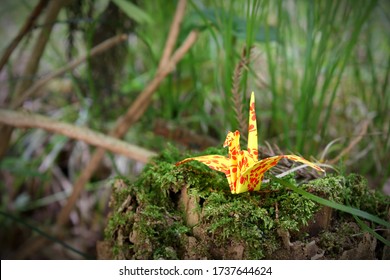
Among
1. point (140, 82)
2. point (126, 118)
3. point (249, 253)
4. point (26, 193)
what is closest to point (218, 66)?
point (126, 118)

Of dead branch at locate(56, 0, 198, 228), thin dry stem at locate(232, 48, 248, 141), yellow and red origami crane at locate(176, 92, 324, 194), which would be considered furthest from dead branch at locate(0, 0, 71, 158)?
yellow and red origami crane at locate(176, 92, 324, 194)

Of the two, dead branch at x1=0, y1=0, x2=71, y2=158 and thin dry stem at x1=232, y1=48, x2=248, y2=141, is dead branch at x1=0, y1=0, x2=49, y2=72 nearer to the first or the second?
dead branch at x1=0, y1=0, x2=71, y2=158

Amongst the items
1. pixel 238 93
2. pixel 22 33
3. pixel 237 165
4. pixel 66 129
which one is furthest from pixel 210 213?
pixel 22 33

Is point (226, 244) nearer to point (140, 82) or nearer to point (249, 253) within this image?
point (249, 253)

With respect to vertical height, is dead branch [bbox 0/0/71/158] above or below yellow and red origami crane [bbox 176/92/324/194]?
above

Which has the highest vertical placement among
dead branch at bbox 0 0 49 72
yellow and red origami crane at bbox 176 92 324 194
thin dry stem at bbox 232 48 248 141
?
dead branch at bbox 0 0 49 72

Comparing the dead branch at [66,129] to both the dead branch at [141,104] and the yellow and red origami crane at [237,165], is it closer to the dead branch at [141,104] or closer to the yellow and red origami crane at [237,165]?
A: the dead branch at [141,104]

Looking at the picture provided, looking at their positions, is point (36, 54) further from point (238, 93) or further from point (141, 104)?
point (238, 93)

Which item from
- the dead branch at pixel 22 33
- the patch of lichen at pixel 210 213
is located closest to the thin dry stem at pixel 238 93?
the patch of lichen at pixel 210 213
